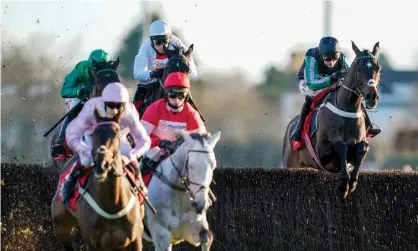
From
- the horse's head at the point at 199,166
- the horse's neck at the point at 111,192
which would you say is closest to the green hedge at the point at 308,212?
the horse's head at the point at 199,166

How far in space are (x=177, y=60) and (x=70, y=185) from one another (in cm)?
288

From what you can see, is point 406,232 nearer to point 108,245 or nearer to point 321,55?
point 321,55

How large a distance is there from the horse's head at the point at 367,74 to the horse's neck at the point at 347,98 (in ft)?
0.73

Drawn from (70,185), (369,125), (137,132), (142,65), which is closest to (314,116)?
(369,125)

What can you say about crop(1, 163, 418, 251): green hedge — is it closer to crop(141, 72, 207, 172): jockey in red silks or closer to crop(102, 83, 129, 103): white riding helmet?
crop(141, 72, 207, 172): jockey in red silks

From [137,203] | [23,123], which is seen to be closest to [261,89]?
[23,123]

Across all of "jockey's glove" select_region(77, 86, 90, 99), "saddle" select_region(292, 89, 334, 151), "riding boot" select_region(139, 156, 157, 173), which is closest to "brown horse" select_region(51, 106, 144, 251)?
"riding boot" select_region(139, 156, 157, 173)

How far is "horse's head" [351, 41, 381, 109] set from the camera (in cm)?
1438

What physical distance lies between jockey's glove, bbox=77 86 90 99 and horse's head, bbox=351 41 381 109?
3.28 metres

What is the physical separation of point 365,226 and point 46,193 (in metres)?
3.91

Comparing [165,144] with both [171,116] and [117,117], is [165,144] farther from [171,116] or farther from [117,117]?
[117,117]

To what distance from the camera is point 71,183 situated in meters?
11.1

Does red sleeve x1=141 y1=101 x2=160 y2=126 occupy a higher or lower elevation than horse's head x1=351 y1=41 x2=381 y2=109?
higher

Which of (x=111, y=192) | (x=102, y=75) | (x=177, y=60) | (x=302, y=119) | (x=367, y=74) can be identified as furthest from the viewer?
(x=302, y=119)
